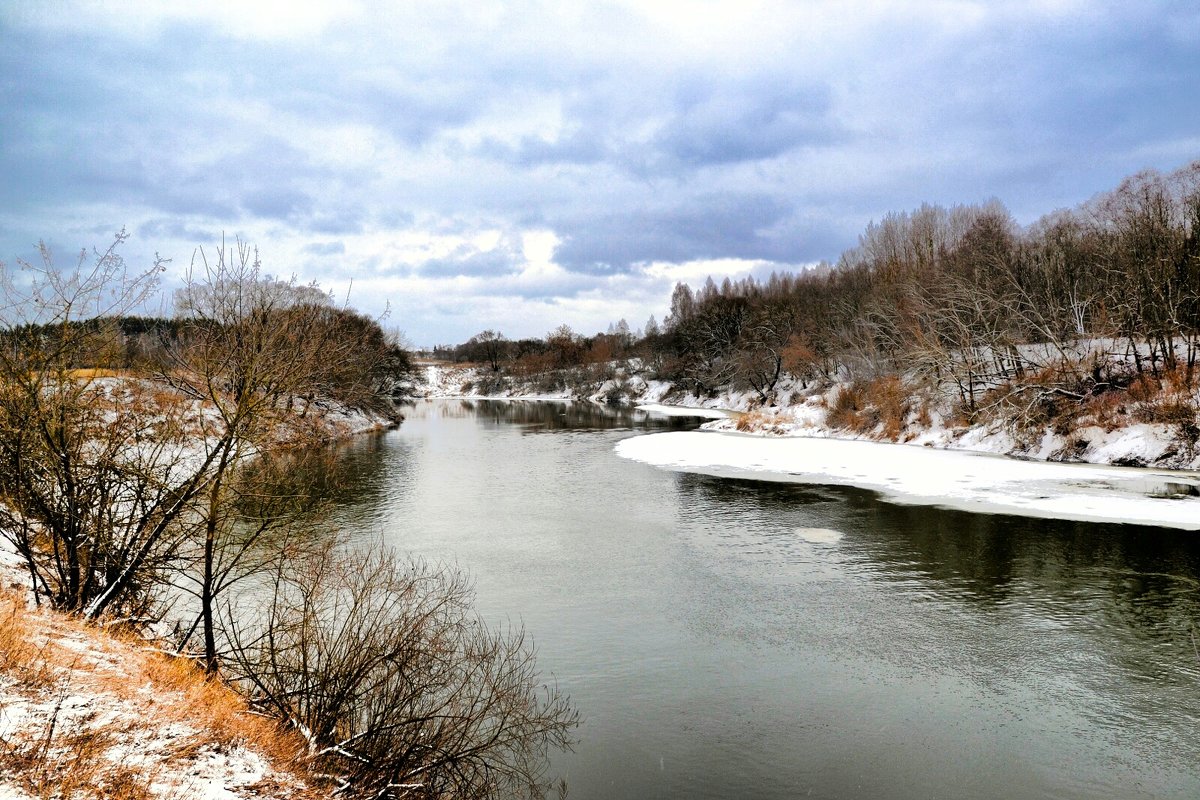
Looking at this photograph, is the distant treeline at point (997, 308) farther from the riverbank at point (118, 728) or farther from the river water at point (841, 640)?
the riverbank at point (118, 728)

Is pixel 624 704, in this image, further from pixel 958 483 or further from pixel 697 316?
pixel 697 316

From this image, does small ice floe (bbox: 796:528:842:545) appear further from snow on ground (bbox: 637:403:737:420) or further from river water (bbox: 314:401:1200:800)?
snow on ground (bbox: 637:403:737:420)

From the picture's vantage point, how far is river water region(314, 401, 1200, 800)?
7.66m

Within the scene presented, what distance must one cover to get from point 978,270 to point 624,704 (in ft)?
125

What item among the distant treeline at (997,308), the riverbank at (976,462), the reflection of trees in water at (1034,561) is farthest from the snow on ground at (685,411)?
the reflection of trees in water at (1034,561)

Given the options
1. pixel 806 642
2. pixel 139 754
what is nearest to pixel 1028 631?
pixel 806 642

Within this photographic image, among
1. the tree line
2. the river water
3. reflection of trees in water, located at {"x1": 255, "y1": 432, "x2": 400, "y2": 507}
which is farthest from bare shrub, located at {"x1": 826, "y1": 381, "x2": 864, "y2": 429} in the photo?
the tree line

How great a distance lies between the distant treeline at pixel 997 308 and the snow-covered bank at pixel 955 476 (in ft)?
20.9

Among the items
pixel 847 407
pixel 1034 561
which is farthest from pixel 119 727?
pixel 847 407

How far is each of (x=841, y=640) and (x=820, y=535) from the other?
7.16m

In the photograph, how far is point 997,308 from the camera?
3584 cm

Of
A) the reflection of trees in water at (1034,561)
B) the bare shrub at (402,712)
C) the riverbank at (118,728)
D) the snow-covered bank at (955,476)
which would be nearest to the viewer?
the riverbank at (118,728)

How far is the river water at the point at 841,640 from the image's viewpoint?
766 cm

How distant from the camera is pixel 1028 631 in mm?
11320
